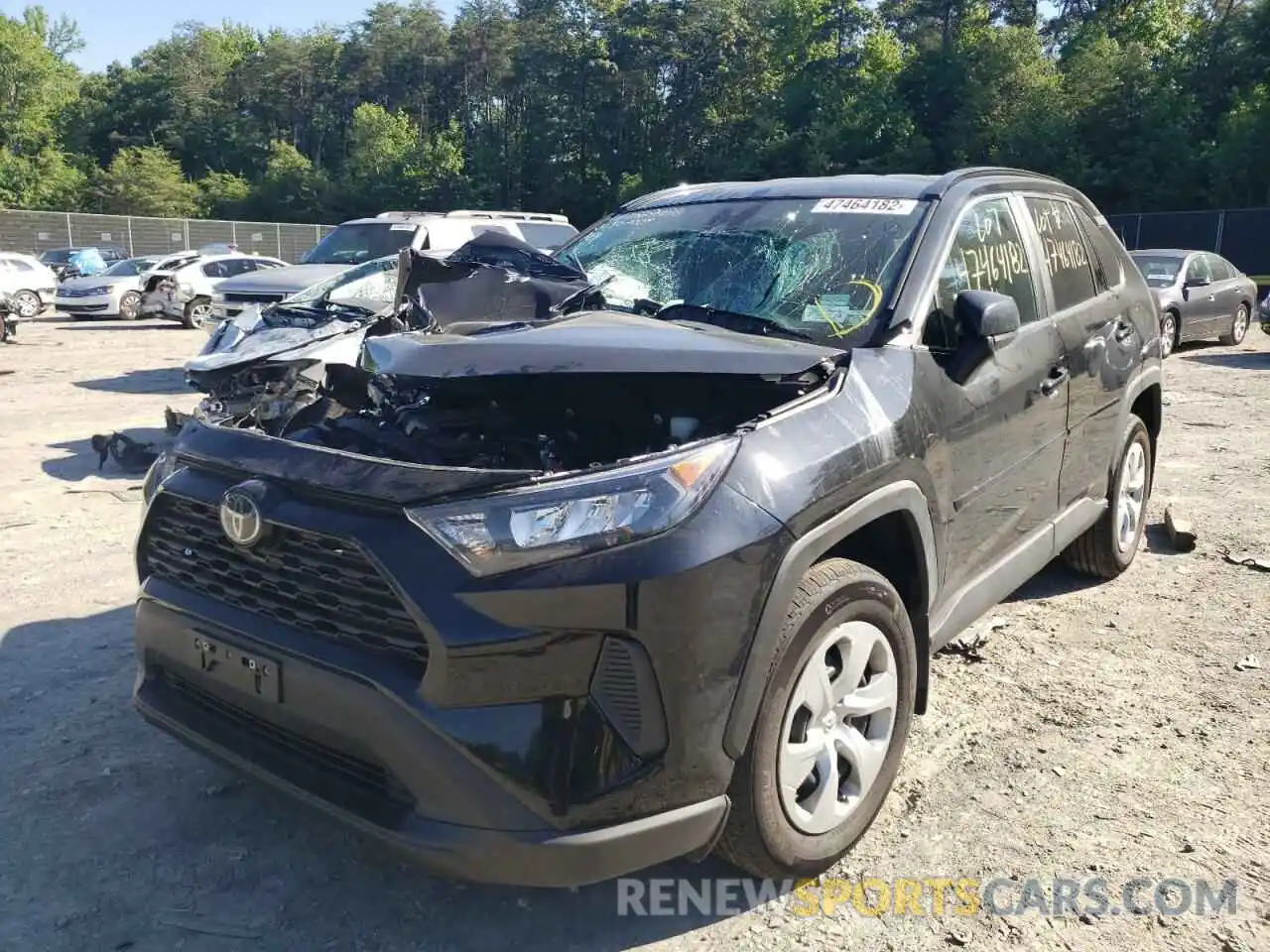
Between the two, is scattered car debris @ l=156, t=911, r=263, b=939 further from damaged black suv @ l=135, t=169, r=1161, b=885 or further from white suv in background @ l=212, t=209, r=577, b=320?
white suv in background @ l=212, t=209, r=577, b=320

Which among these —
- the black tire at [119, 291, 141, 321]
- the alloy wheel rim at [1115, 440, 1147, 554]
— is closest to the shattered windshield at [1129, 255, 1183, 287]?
the alloy wheel rim at [1115, 440, 1147, 554]

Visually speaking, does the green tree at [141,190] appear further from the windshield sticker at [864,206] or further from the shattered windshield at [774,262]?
the windshield sticker at [864,206]

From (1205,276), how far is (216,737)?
16.3 m

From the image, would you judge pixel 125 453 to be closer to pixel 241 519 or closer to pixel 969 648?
pixel 241 519

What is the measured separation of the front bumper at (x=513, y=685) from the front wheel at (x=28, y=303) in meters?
22.2

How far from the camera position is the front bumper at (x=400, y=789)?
2109mm

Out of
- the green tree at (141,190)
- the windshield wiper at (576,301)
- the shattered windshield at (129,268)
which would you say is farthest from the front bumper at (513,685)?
the green tree at (141,190)

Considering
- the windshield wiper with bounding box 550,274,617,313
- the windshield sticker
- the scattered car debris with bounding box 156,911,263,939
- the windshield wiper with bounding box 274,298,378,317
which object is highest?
the windshield sticker

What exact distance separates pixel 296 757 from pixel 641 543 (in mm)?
1017

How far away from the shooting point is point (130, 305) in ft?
73.0

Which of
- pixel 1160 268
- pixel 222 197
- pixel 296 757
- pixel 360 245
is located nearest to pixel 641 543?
pixel 296 757

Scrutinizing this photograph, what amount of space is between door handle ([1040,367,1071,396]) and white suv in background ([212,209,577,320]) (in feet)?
29.8

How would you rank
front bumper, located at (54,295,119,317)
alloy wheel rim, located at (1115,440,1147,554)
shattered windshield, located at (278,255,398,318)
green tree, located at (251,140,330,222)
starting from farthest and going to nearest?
green tree, located at (251,140,330,222) → front bumper, located at (54,295,119,317) → shattered windshield, located at (278,255,398,318) → alloy wheel rim, located at (1115,440,1147,554)

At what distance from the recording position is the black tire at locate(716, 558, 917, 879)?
2.37 metres
